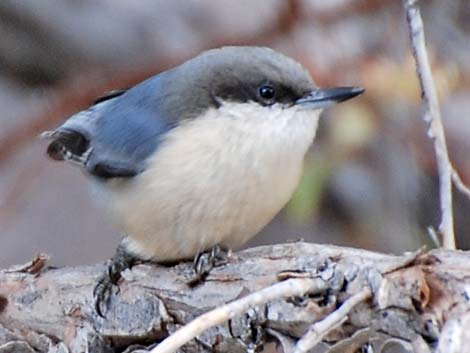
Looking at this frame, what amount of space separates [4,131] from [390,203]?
1.36 metres

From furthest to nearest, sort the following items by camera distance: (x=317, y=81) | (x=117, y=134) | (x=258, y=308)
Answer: (x=317, y=81), (x=117, y=134), (x=258, y=308)

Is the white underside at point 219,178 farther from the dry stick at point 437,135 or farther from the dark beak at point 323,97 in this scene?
the dry stick at point 437,135

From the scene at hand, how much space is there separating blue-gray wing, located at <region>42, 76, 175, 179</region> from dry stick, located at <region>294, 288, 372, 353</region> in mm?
692

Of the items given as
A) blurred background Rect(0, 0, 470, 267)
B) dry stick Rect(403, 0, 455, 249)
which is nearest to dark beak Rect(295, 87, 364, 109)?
dry stick Rect(403, 0, 455, 249)

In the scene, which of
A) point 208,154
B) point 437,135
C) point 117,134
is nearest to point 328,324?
point 437,135

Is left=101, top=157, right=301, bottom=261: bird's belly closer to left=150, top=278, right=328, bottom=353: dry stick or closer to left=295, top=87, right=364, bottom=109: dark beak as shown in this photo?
left=295, top=87, right=364, bottom=109: dark beak

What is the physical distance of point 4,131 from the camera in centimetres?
388

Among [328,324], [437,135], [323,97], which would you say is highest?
[323,97]

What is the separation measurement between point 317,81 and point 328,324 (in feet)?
6.23

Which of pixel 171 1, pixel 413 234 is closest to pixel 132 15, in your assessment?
pixel 171 1

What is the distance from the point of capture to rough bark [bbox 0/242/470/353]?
1.79 m

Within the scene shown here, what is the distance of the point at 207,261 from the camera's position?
86.6 inches

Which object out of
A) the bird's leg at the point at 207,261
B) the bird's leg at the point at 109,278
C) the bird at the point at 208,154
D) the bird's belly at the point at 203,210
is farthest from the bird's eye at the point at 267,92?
the bird's leg at the point at 109,278

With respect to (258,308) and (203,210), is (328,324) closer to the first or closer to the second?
(258,308)
